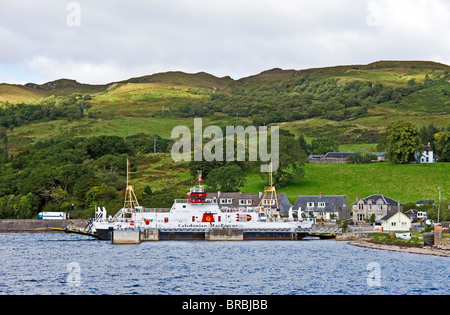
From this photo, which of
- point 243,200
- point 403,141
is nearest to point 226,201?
point 243,200

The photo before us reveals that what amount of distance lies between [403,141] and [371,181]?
19.7 m

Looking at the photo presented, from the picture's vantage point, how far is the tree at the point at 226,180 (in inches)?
5472

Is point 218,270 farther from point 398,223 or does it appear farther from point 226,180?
point 226,180

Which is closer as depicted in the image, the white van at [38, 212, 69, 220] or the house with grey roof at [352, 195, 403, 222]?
the house with grey roof at [352, 195, 403, 222]

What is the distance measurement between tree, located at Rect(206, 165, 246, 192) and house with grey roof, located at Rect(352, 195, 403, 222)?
27.2 meters

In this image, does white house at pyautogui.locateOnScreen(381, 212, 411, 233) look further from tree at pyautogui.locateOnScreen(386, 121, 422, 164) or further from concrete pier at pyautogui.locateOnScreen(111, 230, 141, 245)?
tree at pyautogui.locateOnScreen(386, 121, 422, 164)

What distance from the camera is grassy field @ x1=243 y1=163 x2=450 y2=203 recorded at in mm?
133625

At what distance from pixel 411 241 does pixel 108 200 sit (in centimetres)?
6852

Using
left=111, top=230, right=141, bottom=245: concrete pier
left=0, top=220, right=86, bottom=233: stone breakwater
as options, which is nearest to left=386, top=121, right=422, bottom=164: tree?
left=0, top=220, right=86, bottom=233: stone breakwater

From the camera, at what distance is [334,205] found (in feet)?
410

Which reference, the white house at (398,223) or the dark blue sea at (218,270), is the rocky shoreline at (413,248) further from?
the white house at (398,223)

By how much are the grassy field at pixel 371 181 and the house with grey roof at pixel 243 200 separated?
17.2 feet

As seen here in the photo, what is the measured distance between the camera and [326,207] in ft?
411

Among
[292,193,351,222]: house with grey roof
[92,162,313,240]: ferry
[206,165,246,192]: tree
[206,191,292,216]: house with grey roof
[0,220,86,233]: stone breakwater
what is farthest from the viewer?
[206,165,246,192]: tree
